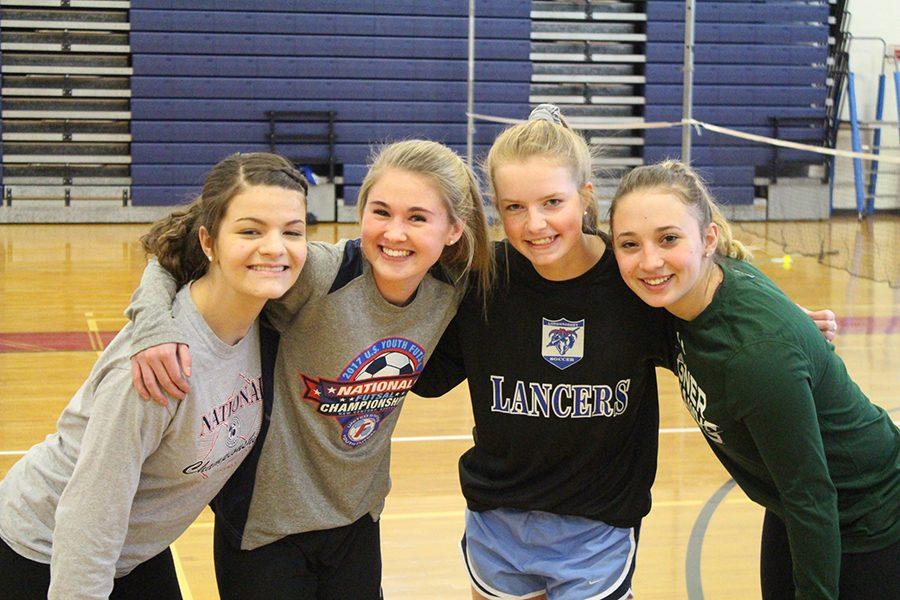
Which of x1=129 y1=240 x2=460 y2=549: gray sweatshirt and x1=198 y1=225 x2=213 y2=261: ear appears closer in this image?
x1=198 y1=225 x2=213 y2=261: ear

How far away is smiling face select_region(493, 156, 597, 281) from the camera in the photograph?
214 cm

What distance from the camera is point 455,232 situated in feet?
7.45

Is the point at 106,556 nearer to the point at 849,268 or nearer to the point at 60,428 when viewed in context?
the point at 60,428

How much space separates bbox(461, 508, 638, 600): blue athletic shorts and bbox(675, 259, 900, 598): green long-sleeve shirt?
0.32 metres

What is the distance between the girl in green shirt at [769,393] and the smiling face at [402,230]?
0.39 meters

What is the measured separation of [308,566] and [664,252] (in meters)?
1.04

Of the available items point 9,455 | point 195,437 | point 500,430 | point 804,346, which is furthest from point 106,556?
point 9,455

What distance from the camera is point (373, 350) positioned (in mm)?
2195

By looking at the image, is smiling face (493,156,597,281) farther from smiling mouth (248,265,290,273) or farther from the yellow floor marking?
the yellow floor marking

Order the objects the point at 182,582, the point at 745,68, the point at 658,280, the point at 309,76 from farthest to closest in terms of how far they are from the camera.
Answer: the point at 745,68, the point at 309,76, the point at 182,582, the point at 658,280

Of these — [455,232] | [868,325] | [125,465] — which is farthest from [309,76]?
[125,465]

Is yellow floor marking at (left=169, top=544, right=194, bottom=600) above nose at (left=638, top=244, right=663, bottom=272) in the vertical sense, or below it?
below

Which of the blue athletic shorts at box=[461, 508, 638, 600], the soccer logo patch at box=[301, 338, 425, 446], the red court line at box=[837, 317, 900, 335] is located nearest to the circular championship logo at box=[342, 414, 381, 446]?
the soccer logo patch at box=[301, 338, 425, 446]

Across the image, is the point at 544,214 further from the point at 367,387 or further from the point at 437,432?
the point at 437,432
